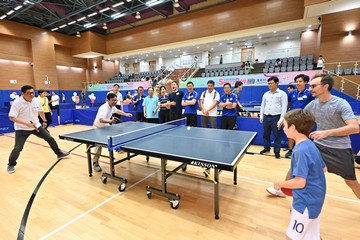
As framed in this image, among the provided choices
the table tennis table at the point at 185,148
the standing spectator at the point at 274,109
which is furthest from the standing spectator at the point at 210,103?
the table tennis table at the point at 185,148

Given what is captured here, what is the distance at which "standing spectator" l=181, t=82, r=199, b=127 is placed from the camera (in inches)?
216

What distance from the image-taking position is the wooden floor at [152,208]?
7.42ft

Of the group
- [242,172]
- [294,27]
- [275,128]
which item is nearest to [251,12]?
[294,27]

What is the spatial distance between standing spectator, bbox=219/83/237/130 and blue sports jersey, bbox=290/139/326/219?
377 centimetres

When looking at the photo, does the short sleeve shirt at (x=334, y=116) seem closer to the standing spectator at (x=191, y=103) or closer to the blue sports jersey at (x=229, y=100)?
the blue sports jersey at (x=229, y=100)

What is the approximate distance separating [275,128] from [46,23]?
921 inches

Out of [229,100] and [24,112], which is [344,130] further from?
[24,112]

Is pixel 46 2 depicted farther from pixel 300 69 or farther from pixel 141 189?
pixel 300 69

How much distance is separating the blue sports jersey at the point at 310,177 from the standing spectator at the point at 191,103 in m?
4.11

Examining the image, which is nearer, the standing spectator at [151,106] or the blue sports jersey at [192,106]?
the blue sports jersey at [192,106]

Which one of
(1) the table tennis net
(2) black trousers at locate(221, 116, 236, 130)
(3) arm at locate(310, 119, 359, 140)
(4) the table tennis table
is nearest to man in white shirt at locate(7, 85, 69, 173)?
(4) the table tennis table

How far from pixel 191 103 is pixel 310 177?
13.7 feet

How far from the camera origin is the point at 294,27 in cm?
1362

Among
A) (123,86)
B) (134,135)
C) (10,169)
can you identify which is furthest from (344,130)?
(123,86)
